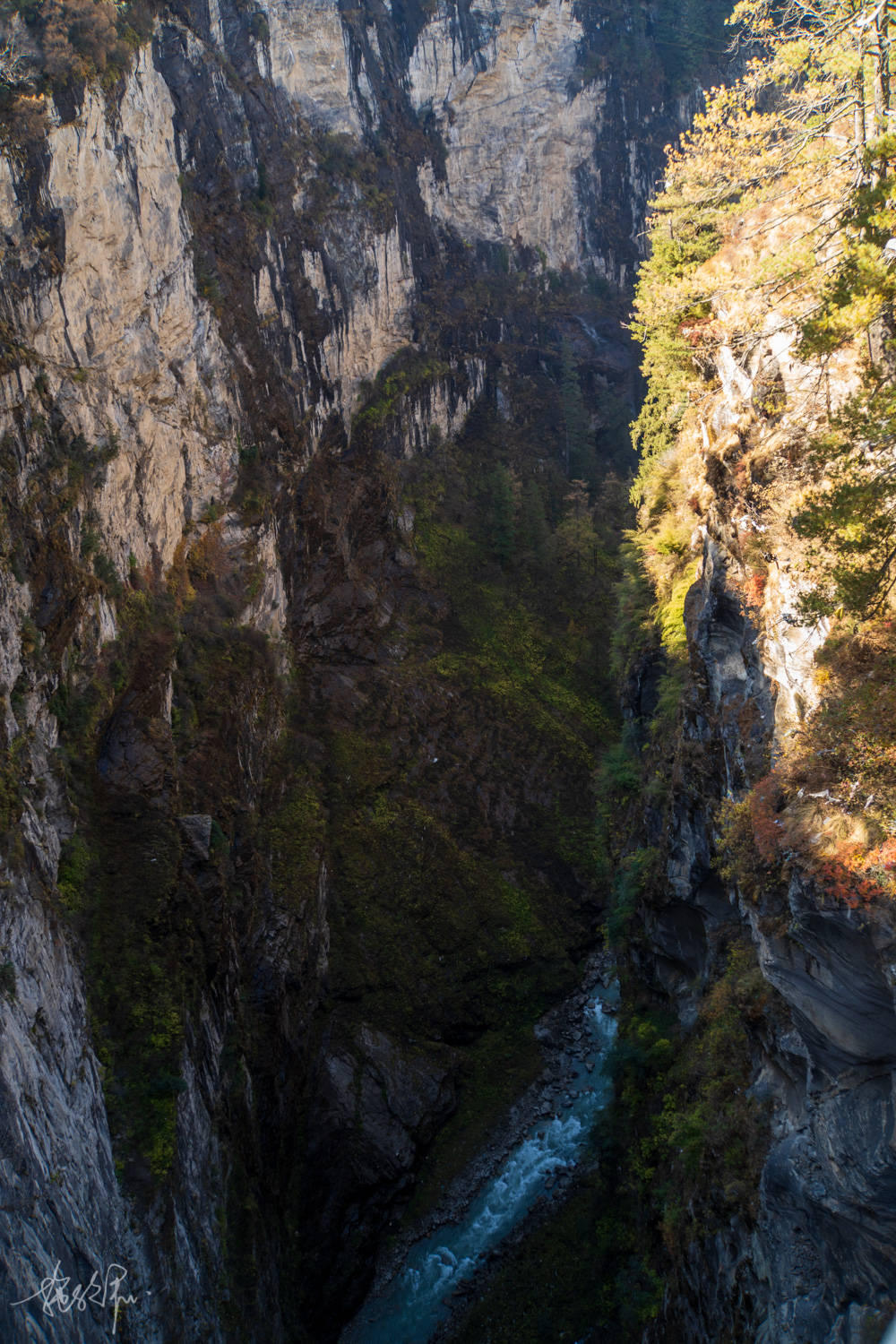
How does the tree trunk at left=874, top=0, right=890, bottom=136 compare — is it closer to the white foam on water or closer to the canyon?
→ the canyon

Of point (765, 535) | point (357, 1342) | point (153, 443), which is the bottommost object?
point (357, 1342)

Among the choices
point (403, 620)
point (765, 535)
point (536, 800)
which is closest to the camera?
point (765, 535)

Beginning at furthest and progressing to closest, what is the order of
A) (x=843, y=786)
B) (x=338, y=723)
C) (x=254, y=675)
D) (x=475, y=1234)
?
(x=338, y=723) → (x=254, y=675) → (x=475, y=1234) → (x=843, y=786)

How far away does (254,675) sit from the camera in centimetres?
2627

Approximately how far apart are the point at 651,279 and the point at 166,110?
48.6 feet

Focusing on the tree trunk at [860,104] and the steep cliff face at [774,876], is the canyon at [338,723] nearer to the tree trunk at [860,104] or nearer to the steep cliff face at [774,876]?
the steep cliff face at [774,876]

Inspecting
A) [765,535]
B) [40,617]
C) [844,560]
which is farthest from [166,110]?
[844,560]

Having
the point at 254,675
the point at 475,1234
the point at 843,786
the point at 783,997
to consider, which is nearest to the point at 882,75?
the point at 843,786

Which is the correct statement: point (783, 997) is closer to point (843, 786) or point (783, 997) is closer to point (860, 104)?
point (843, 786)

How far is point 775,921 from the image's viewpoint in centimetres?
1084

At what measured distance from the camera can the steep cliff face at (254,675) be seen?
591 inches

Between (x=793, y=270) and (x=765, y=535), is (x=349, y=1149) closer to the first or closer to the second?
(x=765, y=535)

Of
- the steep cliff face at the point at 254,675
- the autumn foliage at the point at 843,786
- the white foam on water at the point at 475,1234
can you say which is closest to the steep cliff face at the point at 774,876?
the autumn foliage at the point at 843,786

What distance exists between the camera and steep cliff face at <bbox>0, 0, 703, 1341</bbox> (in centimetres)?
1500
